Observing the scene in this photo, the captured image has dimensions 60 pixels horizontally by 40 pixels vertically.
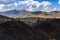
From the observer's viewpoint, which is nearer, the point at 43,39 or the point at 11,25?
the point at 11,25

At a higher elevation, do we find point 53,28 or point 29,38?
point 29,38

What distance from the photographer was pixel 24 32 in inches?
373

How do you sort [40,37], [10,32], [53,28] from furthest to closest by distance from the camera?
[53,28]
[40,37]
[10,32]

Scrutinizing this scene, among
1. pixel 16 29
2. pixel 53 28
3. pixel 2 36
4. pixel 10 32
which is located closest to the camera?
pixel 2 36

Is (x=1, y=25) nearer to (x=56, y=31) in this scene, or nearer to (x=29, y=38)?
(x=29, y=38)

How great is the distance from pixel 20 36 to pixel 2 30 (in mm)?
819

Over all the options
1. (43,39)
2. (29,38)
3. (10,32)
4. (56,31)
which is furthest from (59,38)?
(10,32)

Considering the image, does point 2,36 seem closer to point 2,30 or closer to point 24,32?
point 2,30

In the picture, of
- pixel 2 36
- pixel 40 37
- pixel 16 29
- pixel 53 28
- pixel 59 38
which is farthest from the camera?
pixel 53 28

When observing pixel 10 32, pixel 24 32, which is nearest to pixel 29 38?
pixel 24 32

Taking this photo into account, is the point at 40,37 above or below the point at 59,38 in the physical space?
above

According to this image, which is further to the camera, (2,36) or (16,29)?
(16,29)

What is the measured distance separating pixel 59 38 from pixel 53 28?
1.53 meters

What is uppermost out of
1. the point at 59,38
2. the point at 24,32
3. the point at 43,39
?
the point at 24,32
